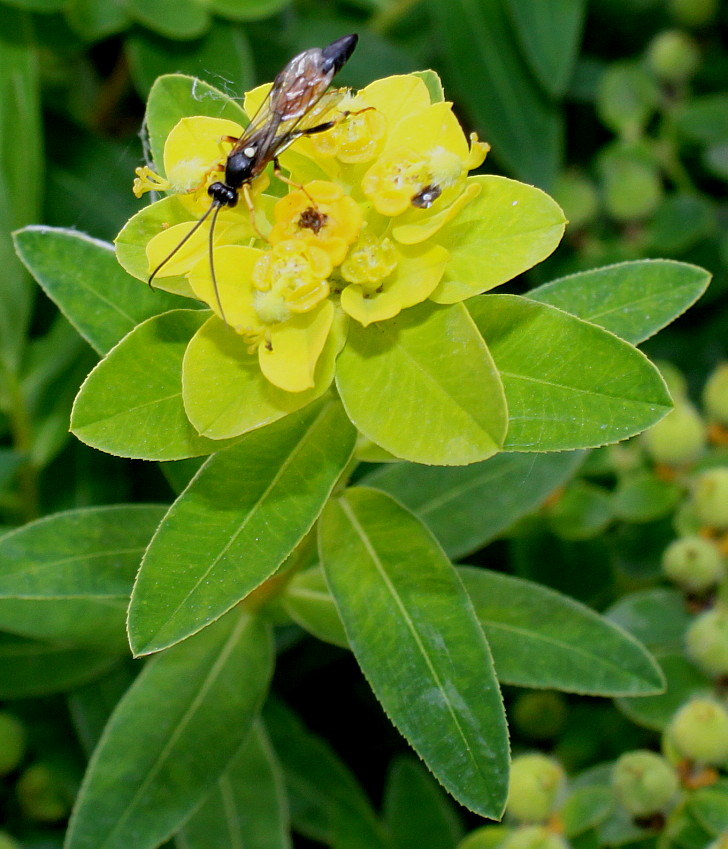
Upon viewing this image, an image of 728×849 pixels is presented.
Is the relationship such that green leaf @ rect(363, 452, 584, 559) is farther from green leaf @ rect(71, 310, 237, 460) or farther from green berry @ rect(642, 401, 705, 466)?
green leaf @ rect(71, 310, 237, 460)

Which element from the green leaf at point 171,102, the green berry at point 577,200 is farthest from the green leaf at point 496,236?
the green berry at point 577,200

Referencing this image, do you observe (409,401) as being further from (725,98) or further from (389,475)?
(725,98)

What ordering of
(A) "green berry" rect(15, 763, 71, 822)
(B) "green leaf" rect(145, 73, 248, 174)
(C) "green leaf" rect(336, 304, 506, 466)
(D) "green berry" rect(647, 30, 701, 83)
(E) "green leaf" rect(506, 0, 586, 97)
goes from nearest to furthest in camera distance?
1. (C) "green leaf" rect(336, 304, 506, 466)
2. (B) "green leaf" rect(145, 73, 248, 174)
3. (A) "green berry" rect(15, 763, 71, 822)
4. (E) "green leaf" rect(506, 0, 586, 97)
5. (D) "green berry" rect(647, 30, 701, 83)

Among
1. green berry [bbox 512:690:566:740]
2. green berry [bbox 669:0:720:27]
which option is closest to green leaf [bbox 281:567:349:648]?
green berry [bbox 512:690:566:740]

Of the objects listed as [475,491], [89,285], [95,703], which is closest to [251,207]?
[89,285]

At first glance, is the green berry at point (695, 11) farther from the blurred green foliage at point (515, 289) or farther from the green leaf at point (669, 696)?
the green leaf at point (669, 696)
